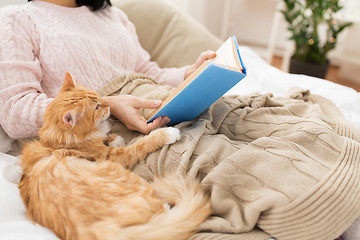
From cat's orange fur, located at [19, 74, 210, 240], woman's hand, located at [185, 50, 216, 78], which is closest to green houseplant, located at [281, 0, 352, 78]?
woman's hand, located at [185, 50, 216, 78]

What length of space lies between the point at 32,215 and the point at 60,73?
502 mm

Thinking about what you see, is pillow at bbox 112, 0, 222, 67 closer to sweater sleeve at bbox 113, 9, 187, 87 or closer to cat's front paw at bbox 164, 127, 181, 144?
sweater sleeve at bbox 113, 9, 187, 87

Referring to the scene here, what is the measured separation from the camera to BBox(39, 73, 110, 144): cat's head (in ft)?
2.71

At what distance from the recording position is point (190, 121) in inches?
38.8

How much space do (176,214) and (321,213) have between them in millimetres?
339

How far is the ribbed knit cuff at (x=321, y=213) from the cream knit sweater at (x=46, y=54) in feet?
2.55

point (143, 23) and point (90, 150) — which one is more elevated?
point (143, 23)

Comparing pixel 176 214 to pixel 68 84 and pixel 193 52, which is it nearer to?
pixel 68 84

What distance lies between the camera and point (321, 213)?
0.64m

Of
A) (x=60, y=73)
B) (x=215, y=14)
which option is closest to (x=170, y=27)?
(x=60, y=73)

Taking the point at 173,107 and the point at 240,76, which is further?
the point at 173,107

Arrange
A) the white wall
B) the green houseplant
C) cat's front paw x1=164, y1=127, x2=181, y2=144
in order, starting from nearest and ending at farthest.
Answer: cat's front paw x1=164, y1=127, x2=181, y2=144 < the green houseplant < the white wall

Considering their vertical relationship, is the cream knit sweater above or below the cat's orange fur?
above

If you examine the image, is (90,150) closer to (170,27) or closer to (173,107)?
(173,107)
